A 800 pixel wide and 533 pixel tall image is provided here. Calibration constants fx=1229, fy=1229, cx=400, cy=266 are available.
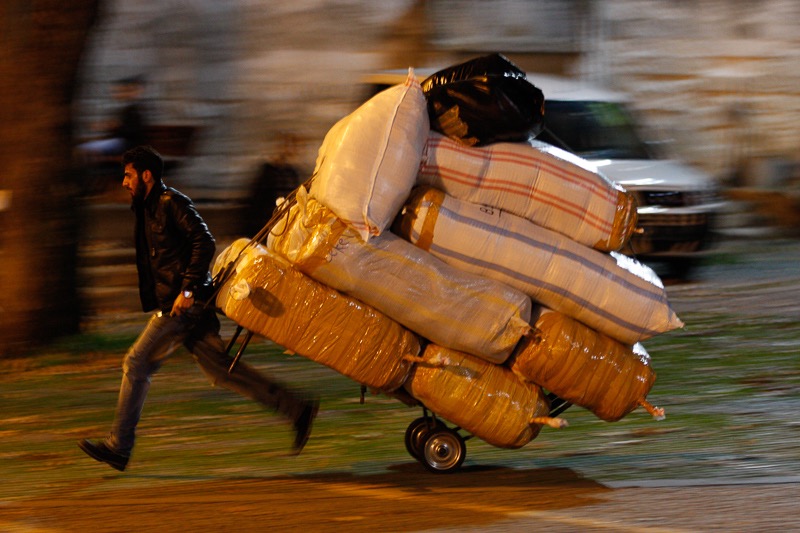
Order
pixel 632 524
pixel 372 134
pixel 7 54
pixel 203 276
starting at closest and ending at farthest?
pixel 632 524
pixel 372 134
pixel 203 276
pixel 7 54

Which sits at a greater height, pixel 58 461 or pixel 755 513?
pixel 755 513

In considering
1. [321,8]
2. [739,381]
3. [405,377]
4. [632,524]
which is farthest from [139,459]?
[321,8]

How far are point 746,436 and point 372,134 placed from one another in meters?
2.99

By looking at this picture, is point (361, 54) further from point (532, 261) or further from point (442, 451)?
point (532, 261)

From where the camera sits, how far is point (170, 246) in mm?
6383

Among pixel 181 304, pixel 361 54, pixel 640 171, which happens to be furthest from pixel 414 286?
pixel 361 54

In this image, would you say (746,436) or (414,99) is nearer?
(414,99)

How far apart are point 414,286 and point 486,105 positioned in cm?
93

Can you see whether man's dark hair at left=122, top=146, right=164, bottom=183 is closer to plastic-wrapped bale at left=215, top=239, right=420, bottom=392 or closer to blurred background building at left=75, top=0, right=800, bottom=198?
plastic-wrapped bale at left=215, top=239, right=420, bottom=392

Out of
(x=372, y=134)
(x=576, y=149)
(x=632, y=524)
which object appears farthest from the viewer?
(x=576, y=149)

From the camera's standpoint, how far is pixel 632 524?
5410mm

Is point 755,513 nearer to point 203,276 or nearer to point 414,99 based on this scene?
point 414,99

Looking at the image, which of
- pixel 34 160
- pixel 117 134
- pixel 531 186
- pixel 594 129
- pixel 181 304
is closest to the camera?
pixel 531 186

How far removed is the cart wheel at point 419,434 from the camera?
6.43 meters
